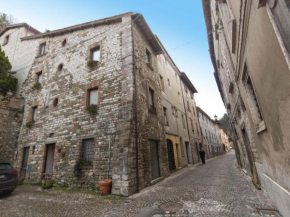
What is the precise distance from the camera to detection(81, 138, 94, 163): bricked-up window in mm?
7152

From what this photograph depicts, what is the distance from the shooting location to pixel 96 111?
25.1ft

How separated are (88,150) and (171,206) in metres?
4.63

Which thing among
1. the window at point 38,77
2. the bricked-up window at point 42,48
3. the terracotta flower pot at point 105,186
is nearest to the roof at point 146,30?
the window at point 38,77

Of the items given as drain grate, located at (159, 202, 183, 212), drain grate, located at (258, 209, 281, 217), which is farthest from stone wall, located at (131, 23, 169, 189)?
drain grate, located at (258, 209, 281, 217)

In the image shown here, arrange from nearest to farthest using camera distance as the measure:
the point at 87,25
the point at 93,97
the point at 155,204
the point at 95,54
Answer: the point at 155,204, the point at 93,97, the point at 95,54, the point at 87,25

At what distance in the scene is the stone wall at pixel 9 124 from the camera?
9.75m

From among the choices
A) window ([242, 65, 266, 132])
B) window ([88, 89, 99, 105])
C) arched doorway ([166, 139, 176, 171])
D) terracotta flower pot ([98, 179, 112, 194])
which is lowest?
terracotta flower pot ([98, 179, 112, 194])

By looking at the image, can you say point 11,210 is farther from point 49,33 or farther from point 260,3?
point 49,33

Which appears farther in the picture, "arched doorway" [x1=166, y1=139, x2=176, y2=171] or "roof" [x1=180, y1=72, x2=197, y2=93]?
"roof" [x1=180, y1=72, x2=197, y2=93]

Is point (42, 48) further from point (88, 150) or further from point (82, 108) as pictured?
point (88, 150)

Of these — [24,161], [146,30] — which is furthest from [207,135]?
[24,161]

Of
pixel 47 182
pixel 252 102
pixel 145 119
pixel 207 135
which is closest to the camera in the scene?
pixel 252 102

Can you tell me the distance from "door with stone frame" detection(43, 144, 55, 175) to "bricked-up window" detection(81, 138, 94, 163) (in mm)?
2567

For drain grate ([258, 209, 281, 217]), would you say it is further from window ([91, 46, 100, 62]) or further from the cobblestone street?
window ([91, 46, 100, 62])
